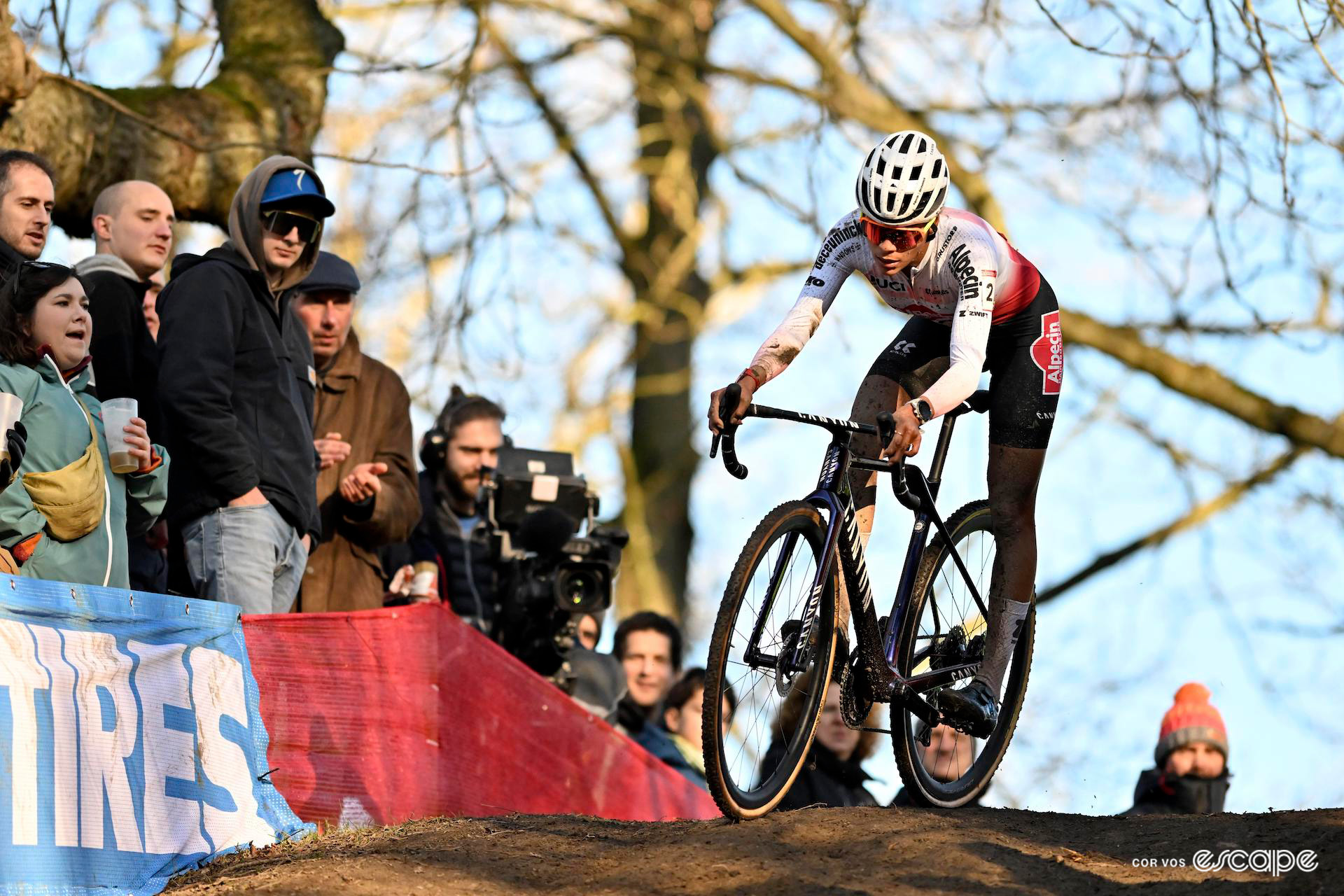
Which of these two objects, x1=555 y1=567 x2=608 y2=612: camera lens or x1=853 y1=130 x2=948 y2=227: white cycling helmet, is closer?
x1=853 y1=130 x2=948 y2=227: white cycling helmet

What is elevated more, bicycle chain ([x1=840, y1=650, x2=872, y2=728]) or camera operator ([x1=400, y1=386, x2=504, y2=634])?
camera operator ([x1=400, y1=386, x2=504, y2=634])

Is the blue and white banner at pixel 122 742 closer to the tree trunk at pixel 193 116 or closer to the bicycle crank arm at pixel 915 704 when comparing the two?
the bicycle crank arm at pixel 915 704

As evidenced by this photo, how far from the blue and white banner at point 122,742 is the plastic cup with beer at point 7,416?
16.5 inches

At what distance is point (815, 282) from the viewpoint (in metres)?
6.79

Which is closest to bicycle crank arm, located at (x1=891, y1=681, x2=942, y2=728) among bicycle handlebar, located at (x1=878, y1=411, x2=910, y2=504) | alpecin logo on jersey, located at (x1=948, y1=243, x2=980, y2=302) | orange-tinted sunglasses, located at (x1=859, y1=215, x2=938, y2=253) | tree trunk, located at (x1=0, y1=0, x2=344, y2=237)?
bicycle handlebar, located at (x1=878, y1=411, x2=910, y2=504)

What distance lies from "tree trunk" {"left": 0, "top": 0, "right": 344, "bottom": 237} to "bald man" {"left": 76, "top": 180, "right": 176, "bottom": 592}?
4.73 ft

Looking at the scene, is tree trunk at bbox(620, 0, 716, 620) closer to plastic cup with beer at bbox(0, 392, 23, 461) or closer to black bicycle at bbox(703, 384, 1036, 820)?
black bicycle at bbox(703, 384, 1036, 820)

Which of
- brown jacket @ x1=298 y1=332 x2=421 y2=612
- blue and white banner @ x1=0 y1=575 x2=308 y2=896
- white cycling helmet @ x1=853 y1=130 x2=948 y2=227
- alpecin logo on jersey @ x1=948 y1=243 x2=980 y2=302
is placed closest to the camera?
blue and white banner @ x1=0 y1=575 x2=308 y2=896

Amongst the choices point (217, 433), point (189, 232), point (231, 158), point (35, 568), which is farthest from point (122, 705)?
point (189, 232)

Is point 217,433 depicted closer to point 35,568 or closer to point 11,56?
point 35,568

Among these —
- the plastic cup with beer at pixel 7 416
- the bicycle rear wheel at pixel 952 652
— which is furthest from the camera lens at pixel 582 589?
the plastic cup with beer at pixel 7 416

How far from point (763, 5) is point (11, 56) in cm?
871

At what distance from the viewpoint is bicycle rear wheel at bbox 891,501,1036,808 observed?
275 inches

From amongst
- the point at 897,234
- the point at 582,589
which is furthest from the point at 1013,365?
the point at 582,589
